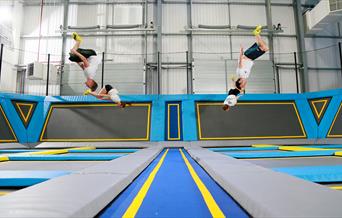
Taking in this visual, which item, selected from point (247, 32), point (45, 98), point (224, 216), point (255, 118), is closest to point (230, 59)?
point (247, 32)

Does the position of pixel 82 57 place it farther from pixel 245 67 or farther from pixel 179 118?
pixel 179 118

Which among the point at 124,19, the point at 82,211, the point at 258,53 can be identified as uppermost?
the point at 124,19

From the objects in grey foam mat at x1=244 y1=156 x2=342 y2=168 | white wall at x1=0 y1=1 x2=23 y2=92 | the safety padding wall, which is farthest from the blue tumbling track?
white wall at x1=0 y1=1 x2=23 y2=92

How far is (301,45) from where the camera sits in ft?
35.5

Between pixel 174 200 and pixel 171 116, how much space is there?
5.98 m

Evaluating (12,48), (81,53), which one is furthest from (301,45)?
(12,48)

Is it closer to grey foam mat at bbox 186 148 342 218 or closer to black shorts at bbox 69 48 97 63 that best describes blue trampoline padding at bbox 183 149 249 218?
grey foam mat at bbox 186 148 342 218

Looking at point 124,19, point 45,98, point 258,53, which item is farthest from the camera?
point 124,19

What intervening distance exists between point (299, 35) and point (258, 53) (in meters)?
7.84

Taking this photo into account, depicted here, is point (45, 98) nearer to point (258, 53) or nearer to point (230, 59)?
point (258, 53)

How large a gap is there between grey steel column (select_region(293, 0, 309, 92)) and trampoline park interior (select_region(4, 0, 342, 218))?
3.3 inches

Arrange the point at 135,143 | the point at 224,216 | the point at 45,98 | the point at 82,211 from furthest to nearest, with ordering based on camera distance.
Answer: the point at 45,98 < the point at 135,143 < the point at 224,216 < the point at 82,211

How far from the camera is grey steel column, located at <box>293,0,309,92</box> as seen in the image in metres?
10.4

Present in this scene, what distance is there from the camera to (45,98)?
758 centimetres
